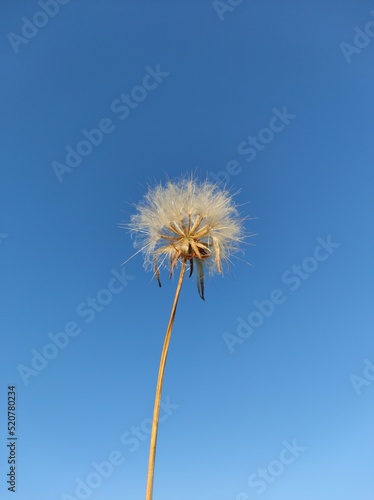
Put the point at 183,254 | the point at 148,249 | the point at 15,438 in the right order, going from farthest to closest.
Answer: the point at 15,438 < the point at 148,249 < the point at 183,254

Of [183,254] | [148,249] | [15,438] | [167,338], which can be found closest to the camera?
[167,338]

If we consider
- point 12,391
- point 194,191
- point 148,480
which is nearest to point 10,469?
point 12,391

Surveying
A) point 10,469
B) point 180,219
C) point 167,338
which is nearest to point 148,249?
point 180,219

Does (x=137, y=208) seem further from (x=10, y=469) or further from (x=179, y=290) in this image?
(x=10, y=469)

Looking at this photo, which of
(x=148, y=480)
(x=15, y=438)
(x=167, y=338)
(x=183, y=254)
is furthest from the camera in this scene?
(x=15, y=438)

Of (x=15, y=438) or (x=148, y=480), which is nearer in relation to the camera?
(x=148, y=480)

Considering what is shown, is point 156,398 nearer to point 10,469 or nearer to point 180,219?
point 180,219

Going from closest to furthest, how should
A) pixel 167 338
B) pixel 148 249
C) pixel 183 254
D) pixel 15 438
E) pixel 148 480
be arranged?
pixel 148 480, pixel 167 338, pixel 183 254, pixel 148 249, pixel 15 438

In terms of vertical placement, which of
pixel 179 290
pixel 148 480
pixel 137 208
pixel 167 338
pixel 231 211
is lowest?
pixel 148 480

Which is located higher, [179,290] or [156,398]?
[179,290]
